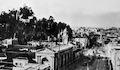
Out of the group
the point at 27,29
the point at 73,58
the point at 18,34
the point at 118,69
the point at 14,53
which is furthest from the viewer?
the point at 27,29

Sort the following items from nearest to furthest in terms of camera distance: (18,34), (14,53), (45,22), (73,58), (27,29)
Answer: (14,53) < (73,58) < (18,34) < (27,29) < (45,22)

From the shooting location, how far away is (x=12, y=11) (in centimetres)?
8800

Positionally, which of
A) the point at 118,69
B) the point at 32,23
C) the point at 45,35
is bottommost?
the point at 118,69

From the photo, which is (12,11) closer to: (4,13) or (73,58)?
(4,13)

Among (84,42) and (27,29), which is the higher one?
(27,29)

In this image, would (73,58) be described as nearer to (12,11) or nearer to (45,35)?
(45,35)

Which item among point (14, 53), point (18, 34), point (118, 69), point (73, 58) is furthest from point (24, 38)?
point (118, 69)

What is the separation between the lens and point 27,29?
294ft

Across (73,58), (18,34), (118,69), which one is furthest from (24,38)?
(118,69)

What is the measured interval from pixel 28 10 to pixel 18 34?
13.7m

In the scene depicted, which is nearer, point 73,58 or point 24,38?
point 73,58

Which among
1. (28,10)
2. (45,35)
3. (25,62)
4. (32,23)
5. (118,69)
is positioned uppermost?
(28,10)

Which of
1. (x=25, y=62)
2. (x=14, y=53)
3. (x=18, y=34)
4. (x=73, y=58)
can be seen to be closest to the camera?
(x=25, y=62)

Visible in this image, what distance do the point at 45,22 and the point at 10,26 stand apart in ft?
64.9
